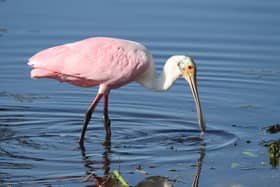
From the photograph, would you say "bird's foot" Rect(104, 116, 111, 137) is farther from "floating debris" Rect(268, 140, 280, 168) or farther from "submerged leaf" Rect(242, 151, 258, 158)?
"floating debris" Rect(268, 140, 280, 168)

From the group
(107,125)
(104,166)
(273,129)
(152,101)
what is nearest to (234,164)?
(104,166)

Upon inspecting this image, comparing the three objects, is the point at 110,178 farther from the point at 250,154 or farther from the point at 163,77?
the point at 163,77

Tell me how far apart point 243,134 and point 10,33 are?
5.05 meters

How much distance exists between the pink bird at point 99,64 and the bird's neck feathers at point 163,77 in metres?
0.01

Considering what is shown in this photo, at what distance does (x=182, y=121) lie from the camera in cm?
1162

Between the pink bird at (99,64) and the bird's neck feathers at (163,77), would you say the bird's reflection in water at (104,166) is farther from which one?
the bird's neck feathers at (163,77)

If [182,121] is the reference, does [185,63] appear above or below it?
above

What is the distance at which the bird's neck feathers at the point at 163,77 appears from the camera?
11.0 metres

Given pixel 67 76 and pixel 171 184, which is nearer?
pixel 171 184

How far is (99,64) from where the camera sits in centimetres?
1073

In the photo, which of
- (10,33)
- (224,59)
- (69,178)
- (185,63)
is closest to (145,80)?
(185,63)

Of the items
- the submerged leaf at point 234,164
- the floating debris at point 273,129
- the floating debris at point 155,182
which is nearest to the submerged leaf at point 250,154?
the submerged leaf at point 234,164

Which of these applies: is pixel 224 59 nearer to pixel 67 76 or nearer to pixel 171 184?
pixel 67 76

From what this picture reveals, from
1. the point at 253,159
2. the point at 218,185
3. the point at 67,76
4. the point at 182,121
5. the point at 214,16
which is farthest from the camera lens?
the point at 214,16
